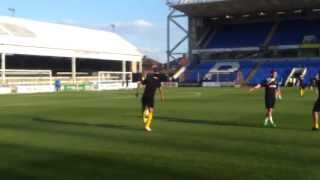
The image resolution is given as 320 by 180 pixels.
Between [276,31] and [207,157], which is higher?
[276,31]

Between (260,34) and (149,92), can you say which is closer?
(149,92)

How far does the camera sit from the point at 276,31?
91438 mm

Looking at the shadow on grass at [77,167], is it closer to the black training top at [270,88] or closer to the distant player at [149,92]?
the distant player at [149,92]

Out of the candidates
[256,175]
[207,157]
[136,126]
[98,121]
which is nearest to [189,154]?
[207,157]

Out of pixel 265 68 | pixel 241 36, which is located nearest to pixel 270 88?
pixel 265 68

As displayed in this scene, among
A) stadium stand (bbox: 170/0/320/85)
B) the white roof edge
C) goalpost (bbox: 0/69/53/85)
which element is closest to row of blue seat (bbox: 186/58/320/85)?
stadium stand (bbox: 170/0/320/85)

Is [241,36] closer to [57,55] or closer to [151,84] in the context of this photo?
[57,55]

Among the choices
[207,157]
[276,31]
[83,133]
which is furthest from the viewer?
[276,31]

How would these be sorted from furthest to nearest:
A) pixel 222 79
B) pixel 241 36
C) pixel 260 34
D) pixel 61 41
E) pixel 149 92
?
pixel 241 36, pixel 260 34, pixel 61 41, pixel 222 79, pixel 149 92

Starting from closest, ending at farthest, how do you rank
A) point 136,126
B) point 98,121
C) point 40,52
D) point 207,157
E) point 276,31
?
point 207,157 → point 136,126 → point 98,121 → point 40,52 → point 276,31

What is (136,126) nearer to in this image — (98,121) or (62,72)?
(98,121)

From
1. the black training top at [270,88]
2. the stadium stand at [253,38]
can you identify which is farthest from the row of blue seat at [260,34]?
the black training top at [270,88]

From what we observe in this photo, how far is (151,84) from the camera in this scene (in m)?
20.9

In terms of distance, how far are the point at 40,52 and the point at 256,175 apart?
72831 mm
